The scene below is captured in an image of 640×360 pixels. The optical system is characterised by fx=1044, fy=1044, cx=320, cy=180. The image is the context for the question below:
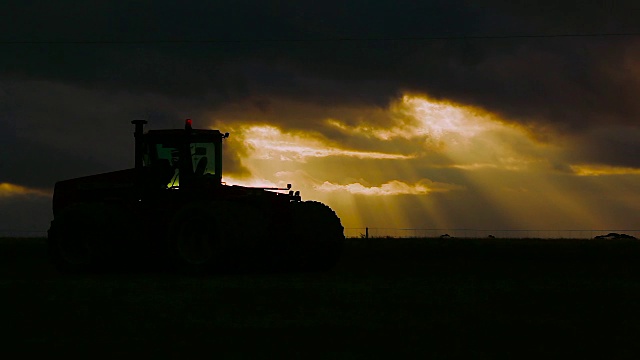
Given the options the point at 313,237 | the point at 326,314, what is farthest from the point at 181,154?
the point at 326,314

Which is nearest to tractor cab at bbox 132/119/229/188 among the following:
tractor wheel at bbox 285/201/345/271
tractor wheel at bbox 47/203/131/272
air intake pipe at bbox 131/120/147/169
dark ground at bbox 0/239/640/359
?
air intake pipe at bbox 131/120/147/169

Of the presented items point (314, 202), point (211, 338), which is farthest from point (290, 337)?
point (314, 202)

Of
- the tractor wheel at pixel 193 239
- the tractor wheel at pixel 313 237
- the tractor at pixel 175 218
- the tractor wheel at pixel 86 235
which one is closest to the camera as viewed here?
the tractor wheel at pixel 193 239

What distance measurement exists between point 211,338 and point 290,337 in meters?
0.98

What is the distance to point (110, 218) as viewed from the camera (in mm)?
25094

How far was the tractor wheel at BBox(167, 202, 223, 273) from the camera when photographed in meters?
23.3

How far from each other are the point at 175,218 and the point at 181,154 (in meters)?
2.09

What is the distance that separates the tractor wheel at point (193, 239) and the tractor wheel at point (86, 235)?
1758 mm

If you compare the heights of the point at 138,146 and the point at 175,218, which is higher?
the point at 138,146

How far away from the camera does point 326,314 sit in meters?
15.4

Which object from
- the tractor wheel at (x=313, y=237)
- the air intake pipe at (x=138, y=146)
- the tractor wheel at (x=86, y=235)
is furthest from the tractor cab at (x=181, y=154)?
the tractor wheel at (x=313, y=237)

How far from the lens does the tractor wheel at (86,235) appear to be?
25.0 metres

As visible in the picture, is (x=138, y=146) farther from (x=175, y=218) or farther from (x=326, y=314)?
(x=326, y=314)

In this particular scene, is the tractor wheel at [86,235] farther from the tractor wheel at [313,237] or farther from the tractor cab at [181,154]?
the tractor wheel at [313,237]
